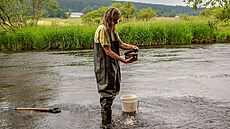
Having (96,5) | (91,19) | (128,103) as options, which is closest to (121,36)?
(91,19)

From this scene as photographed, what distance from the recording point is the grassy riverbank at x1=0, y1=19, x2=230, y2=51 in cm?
2292

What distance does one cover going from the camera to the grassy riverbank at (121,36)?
22.9 metres

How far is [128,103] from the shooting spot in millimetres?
7145

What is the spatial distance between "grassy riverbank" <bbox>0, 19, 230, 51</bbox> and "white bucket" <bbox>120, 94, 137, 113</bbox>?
53.0 feet

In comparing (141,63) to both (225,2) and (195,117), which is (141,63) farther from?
(225,2)

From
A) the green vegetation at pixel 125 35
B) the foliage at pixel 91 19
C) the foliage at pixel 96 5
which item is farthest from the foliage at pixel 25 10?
the foliage at pixel 96 5

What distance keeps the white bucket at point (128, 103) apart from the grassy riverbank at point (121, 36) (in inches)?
636

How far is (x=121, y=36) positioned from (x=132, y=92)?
47.3 feet

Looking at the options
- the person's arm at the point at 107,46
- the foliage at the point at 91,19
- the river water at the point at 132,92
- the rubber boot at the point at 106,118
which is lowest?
the river water at the point at 132,92

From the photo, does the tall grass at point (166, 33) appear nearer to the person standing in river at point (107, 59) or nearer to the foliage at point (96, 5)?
the person standing in river at point (107, 59)

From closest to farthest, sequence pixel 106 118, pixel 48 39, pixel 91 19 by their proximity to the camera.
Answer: pixel 106 118
pixel 48 39
pixel 91 19

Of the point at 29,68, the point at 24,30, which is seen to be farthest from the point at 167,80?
the point at 24,30

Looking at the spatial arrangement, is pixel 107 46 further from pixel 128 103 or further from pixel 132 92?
pixel 132 92

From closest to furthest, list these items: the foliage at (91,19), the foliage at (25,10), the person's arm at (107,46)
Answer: the person's arm at (107,46) < the foliage at (25,10) < the foliage at (91,19)
